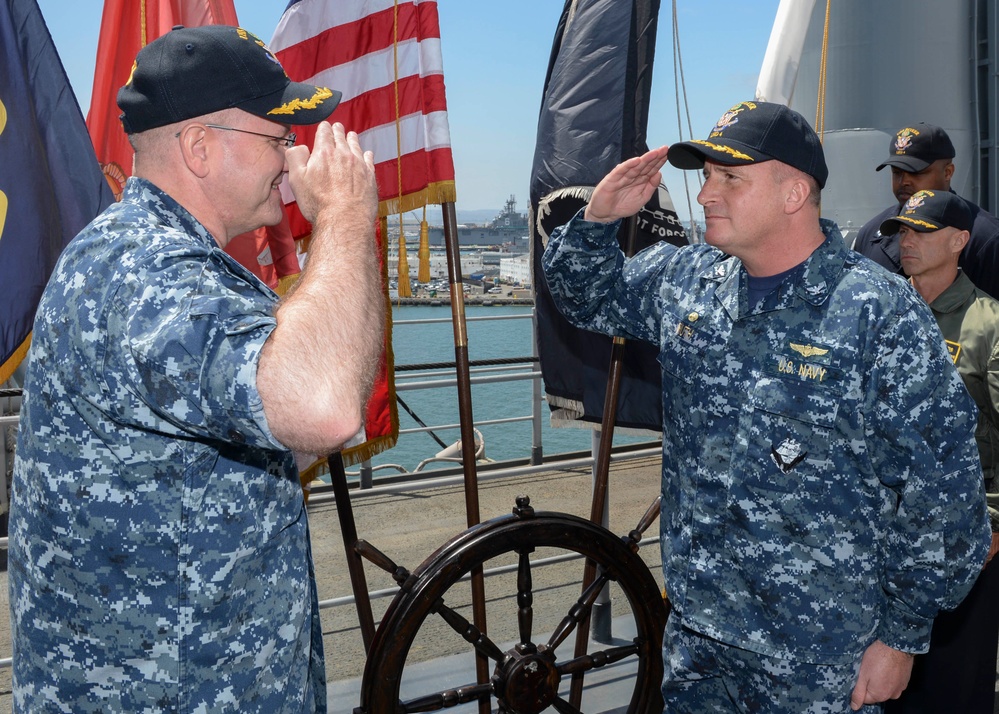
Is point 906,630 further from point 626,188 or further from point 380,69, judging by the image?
point 380,69

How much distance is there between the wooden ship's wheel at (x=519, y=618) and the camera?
184 centimetres

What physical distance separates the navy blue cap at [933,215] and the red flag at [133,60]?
1782 mm

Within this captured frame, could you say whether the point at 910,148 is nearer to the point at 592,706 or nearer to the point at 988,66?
the point at 592,706

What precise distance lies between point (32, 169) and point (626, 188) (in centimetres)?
159

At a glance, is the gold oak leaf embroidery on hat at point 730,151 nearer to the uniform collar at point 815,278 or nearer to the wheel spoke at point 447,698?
the uniform collar at point 815,278

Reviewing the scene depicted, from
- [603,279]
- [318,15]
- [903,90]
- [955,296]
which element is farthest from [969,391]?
[903,90]

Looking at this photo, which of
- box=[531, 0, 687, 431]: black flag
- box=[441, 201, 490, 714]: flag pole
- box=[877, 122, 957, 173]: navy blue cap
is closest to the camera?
box=[441, 201, 490, 714]: flag pole

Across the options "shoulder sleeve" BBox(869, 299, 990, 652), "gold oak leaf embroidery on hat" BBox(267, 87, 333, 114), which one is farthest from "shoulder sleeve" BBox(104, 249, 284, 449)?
"shoulder sleeve" BBox(869, 299, 990, 652)

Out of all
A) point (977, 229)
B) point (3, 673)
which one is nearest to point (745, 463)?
point (977, 229)

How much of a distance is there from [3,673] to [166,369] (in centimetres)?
284

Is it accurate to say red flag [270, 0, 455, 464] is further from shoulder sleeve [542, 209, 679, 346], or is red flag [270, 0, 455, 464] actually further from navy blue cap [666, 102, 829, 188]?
navy blue cap [666, 102, 829, 188]

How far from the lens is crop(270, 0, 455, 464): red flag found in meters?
2.40

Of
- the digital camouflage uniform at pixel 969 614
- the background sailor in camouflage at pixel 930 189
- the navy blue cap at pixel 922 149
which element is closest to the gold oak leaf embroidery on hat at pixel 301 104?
the digital camouflage uniform at pixel 969 614

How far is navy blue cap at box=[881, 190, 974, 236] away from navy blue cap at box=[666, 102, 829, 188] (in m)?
0.84
